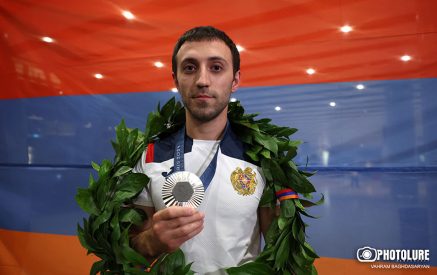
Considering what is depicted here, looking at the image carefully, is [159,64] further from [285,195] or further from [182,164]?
[285,195]

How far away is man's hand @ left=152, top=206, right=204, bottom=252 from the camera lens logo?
1.33 m

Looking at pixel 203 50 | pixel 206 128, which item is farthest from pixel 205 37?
pixel 206 128

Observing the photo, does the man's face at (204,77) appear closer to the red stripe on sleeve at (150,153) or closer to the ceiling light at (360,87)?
the red stripe on sleeve at (150,153)

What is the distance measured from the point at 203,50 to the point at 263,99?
39.3 inches

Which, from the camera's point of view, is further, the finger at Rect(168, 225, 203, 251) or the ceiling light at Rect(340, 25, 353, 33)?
the ceiling light at Rect(340, 25, 353, 33)

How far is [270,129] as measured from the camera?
1260mm

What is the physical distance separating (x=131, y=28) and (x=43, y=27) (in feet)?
2.19

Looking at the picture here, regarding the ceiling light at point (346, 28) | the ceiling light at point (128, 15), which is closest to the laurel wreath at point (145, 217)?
the ceiling light at point (346, 28)

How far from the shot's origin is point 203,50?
1.05m

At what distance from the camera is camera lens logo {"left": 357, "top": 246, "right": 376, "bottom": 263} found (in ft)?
5.97

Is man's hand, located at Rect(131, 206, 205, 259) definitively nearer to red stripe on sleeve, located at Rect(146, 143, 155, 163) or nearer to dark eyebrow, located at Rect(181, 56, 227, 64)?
red stripe on sleeve, located at Rect(146, 143, 155, 163)

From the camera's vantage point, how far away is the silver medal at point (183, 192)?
34.4 inches
